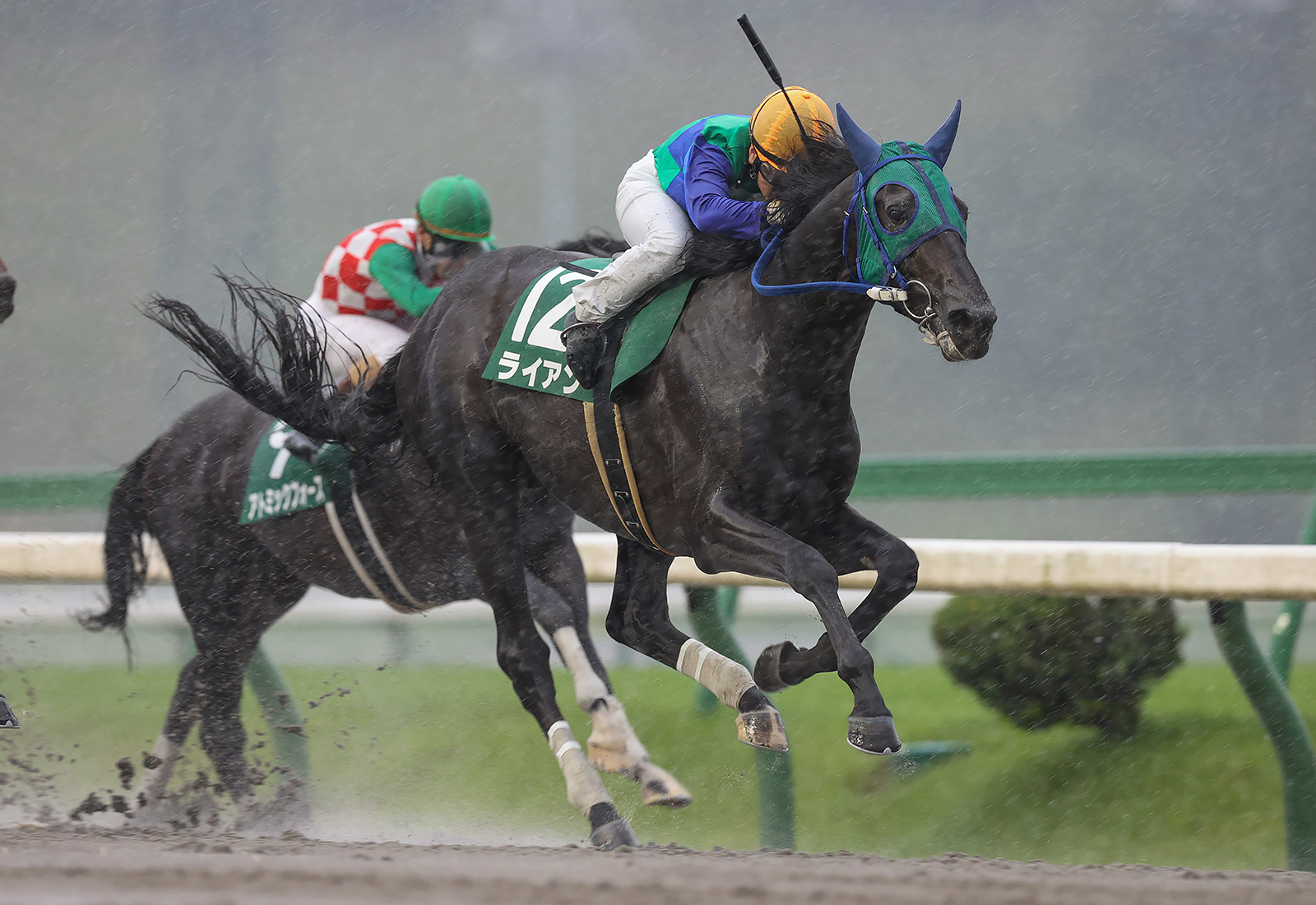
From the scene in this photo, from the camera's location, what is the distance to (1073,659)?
4.03 meters

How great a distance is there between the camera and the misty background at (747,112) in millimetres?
6766

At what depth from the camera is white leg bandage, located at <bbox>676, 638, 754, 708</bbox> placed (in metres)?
2.91

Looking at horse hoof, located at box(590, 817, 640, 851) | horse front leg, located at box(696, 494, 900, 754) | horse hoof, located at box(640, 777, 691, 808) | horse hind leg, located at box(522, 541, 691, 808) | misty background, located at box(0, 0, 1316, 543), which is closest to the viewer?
horse front leg, located at box(696, 494, 900, 754)

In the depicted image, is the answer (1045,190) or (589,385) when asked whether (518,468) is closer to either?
(589,385)

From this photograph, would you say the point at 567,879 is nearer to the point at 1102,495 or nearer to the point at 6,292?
the point at 6,292

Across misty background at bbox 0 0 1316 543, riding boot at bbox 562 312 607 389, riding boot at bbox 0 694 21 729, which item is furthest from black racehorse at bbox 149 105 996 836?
misty background at bbox 0 0 1316 543

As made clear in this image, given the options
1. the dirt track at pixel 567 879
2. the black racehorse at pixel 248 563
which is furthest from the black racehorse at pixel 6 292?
the dirt track at pixel 567 879

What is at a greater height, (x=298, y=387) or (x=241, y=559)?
(x=298, y=387)

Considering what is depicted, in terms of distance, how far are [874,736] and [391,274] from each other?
89.8 inches

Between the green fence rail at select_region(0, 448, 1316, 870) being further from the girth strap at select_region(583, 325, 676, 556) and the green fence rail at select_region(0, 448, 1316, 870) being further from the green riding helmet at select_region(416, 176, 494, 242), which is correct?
the green riding helmet at select_region(416, 176, 494, 242)

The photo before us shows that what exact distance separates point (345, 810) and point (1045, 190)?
4660 mm

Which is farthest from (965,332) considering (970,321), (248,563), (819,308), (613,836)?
(248,563)

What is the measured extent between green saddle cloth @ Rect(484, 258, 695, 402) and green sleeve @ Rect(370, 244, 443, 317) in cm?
72

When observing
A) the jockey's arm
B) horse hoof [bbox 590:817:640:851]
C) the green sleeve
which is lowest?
horse hoof [bbox 590:817:640:851]
